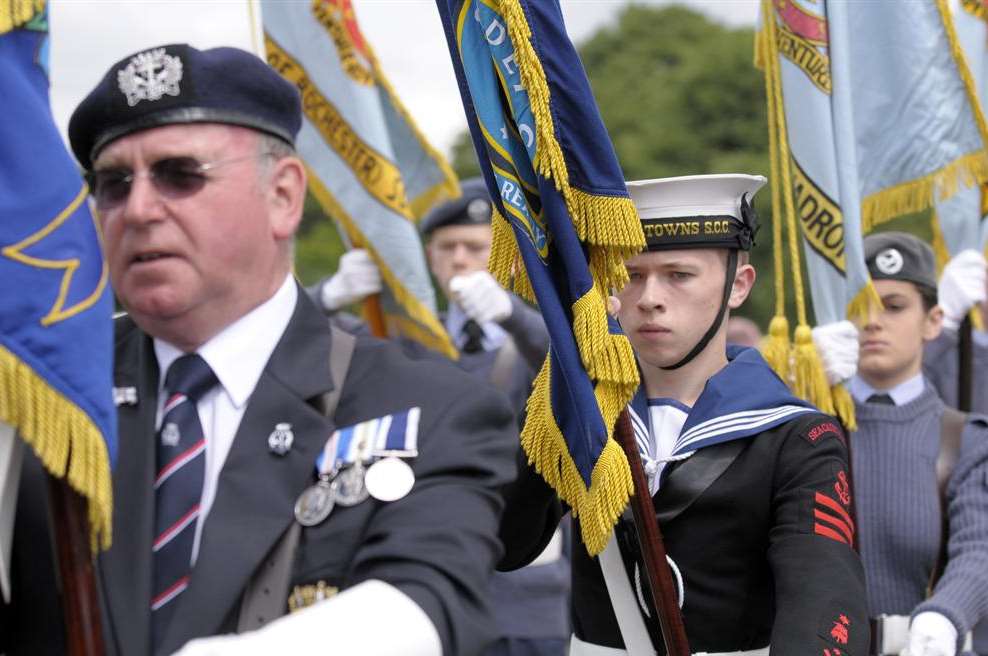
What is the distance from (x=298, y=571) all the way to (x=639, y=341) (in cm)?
152

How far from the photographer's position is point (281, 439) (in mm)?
2453

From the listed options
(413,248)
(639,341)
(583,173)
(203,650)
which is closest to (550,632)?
(413,248)

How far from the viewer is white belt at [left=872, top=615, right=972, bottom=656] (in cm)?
466

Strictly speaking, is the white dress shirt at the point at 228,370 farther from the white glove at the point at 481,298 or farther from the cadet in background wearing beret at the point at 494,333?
the white glove at the point at 481,298

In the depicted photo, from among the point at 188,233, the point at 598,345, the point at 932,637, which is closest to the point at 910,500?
the point at 932,637

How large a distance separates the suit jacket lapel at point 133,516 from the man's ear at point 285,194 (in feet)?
1.10

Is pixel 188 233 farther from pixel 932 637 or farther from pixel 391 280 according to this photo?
pixel 391 280

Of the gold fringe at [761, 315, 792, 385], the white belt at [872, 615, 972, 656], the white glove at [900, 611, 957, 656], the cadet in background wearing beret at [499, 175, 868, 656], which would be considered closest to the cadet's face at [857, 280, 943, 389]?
the gold fringe at [761, 315, 792, 385]

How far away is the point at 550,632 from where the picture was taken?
6.05 metres

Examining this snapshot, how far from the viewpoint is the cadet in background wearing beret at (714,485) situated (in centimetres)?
321

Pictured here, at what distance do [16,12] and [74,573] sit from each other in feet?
2.82

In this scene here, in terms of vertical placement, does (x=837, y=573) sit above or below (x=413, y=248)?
below

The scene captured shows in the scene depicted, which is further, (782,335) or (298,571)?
(782,335)

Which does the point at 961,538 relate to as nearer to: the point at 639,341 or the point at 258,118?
the point at 639,341
